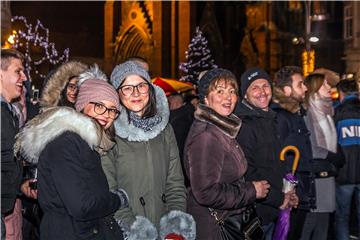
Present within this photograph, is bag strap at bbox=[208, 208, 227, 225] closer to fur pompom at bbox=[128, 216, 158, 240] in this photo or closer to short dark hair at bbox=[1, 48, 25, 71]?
fur pompom at bbox=[128, 216, 158, 240]

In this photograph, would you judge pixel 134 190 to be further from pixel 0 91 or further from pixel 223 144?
pixel 0 91

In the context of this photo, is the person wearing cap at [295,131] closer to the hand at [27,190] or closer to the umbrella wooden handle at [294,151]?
the umbrella wooden handle at [294,151]

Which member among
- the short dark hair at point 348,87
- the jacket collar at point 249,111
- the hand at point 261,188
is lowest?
the hand at point 261,188

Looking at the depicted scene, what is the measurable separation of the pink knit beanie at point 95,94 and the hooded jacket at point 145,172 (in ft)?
1.14

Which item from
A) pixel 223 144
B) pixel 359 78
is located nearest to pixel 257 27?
pixel 359 78

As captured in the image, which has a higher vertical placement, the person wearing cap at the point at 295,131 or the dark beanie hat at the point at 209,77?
the dark beanie hat at the point at 209,77

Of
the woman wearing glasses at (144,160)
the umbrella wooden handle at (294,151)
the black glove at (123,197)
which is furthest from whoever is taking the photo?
the umbrella wooden handle at (294,151)

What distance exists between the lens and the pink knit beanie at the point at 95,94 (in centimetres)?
398

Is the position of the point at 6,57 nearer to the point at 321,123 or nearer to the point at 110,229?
the point at 110,229

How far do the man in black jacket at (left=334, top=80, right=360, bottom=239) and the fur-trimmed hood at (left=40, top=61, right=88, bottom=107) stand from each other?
3.85m

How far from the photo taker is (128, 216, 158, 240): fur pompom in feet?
13.3

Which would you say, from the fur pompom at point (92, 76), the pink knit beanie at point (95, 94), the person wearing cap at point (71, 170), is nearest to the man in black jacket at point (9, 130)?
the person wearing cap at point (71, 170)

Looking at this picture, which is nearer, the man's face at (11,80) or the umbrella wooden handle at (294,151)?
the man's face at (11,80)

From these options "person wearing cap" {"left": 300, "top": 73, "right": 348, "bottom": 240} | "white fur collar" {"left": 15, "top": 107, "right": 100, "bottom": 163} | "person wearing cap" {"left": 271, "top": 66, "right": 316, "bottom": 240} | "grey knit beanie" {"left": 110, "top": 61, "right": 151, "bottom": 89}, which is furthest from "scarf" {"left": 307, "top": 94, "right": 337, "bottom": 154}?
"white fur collar" {"left": 15, "top": 107, "right": 100, "bottom": 163}
